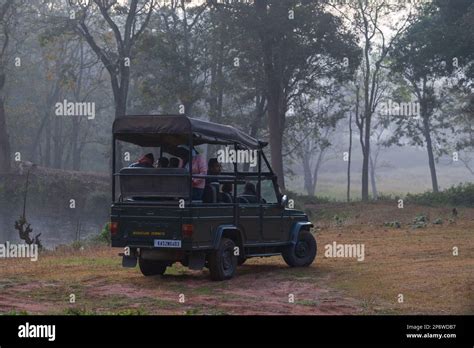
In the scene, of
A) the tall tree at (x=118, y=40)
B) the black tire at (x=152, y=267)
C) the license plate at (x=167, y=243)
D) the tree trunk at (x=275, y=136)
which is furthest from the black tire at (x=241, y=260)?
the tree trunk at (x=275, y=136)

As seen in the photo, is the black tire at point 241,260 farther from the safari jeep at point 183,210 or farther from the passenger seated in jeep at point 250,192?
the passenger seated in jeep at point 250,192

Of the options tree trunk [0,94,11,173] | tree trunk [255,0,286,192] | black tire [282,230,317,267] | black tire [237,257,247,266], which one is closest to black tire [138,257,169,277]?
black tire [237,257,247,266]

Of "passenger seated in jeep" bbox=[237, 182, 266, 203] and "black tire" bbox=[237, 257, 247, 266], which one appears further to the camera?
"passenger seated in jeep" bbox=[237, 182, 266, 203]

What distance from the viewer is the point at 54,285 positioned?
1446 centimetres

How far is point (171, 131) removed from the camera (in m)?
14.2

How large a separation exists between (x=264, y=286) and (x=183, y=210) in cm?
194

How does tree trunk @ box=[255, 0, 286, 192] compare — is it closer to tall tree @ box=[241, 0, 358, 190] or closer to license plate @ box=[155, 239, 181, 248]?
tall tree @ box=[241, 0, 358, 190]

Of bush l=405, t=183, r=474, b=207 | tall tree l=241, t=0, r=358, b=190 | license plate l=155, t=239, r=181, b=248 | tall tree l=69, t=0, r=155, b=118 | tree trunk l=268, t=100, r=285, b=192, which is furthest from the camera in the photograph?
tree trunk l=268, t=100, r=285, b=192

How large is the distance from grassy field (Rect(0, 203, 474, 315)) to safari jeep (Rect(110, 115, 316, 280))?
1.66 feet

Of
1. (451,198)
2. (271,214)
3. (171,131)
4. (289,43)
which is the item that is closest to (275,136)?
(289,43)

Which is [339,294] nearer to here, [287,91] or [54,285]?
[54,285]

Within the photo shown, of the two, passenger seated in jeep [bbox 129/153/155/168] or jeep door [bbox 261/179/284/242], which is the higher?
passenger seated in jeep [bbox 129/153/155/168]

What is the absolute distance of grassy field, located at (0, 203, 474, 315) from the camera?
12.1 meters
